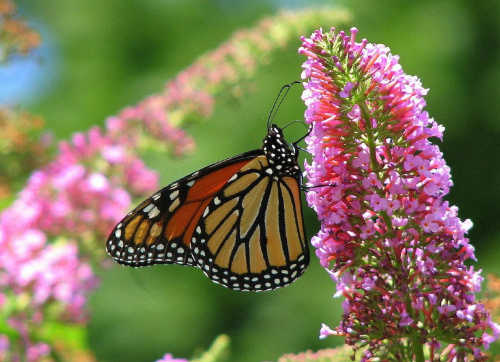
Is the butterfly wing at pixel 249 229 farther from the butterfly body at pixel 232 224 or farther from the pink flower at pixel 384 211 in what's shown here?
the pink flower at pixel 384 211

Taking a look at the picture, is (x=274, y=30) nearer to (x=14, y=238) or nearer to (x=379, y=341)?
(x=14, y=238)

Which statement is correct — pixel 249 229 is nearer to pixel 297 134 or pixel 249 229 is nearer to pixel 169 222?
pixel 169 222

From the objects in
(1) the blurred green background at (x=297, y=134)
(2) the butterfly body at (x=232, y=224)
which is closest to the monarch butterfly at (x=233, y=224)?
(2) the butterfly body at (x=232, y=224)

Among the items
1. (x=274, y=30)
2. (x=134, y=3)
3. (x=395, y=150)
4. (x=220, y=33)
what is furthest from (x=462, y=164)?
(x=395, y=150)

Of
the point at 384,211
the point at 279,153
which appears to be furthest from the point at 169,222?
the point at 384,211

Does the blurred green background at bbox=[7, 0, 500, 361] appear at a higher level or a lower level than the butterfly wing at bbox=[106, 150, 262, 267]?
higher

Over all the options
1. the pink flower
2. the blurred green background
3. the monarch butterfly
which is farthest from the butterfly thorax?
the blurred green background

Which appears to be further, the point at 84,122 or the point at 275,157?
the point at 84,122

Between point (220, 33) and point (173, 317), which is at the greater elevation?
point (220, 33)

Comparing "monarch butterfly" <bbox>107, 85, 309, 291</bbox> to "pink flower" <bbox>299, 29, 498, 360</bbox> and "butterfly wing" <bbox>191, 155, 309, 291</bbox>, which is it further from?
"pink flower" <bbox>299, 29, 498, 360</bbox>
